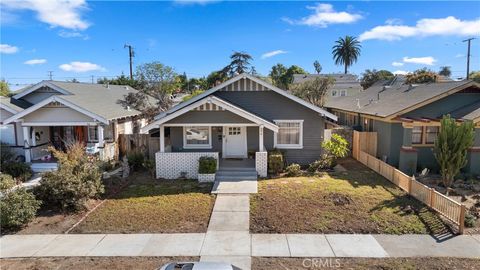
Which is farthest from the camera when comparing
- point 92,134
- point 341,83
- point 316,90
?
point 341,83

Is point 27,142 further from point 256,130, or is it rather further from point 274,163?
point 274,163

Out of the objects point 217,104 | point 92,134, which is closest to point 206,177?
point 217,104

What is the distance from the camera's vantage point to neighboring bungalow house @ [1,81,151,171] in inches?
692

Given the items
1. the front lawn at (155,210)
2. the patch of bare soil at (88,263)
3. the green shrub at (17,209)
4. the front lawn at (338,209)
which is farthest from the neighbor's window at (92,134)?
the patch of bare soil at (88,263)

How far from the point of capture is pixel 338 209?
440 inches

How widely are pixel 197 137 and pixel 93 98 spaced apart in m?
8.58

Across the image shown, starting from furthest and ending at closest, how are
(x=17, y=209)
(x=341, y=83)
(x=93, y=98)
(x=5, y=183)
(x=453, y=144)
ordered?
(x=341, y=83) → (x=93, y=98) → (x=5, y=183) → (x=453, y=144) → (x=17, y=209)

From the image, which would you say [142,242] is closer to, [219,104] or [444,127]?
[219,104]

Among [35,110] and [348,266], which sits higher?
[35,110]

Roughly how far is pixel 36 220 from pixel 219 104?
8.59 m

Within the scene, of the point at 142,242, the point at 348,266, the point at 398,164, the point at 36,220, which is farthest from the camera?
the point at 398,164

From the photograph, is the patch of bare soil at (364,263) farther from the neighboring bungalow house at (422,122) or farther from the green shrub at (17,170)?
the green shrub at (17,170)

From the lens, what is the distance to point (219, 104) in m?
15.2

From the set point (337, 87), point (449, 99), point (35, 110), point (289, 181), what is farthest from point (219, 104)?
point (337, 87)
